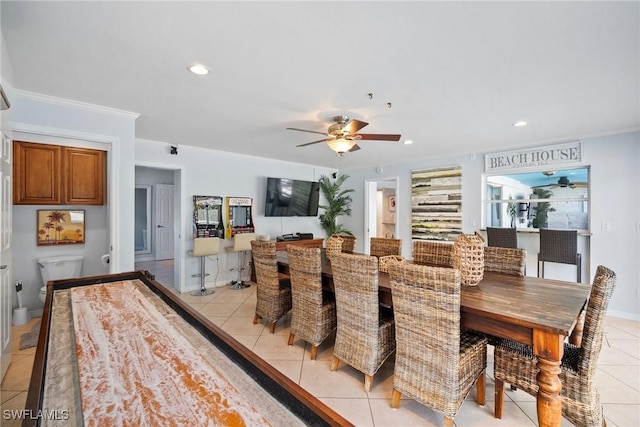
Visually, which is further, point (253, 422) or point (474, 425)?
point (474, 425)

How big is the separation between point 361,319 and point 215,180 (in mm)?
3828

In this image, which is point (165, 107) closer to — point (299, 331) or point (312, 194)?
point (299, 331)

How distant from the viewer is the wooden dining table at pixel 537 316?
4.63ft

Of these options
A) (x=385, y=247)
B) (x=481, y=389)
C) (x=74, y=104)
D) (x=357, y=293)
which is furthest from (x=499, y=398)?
(x=74, y=104)

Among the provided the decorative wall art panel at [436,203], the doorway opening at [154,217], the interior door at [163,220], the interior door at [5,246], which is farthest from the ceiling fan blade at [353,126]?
the interior door at [163,220]

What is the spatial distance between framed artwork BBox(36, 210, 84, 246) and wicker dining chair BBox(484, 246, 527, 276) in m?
4.72

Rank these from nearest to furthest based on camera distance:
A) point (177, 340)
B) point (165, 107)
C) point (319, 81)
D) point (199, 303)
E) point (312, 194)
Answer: point (177, 340) → point (319, 81) → point (165, 107) → point (199, 303) → point (312, 194)

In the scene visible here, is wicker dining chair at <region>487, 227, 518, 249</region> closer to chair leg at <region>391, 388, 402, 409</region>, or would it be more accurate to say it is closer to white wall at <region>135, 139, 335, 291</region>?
chair leg at <region>391, 388, 402, 409</region>

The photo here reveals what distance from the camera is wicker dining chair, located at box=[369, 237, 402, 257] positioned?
3.43 m

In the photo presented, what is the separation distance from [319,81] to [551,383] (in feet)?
8.03

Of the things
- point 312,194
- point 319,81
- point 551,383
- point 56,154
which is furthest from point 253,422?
point 312,194

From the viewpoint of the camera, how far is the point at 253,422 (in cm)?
70

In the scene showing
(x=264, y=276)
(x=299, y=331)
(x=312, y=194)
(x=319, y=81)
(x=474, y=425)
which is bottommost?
(x=474, y=425)

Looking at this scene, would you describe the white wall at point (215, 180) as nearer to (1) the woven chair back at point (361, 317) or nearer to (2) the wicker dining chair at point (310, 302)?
(2) the wicker dining chair at point (310, 302)
